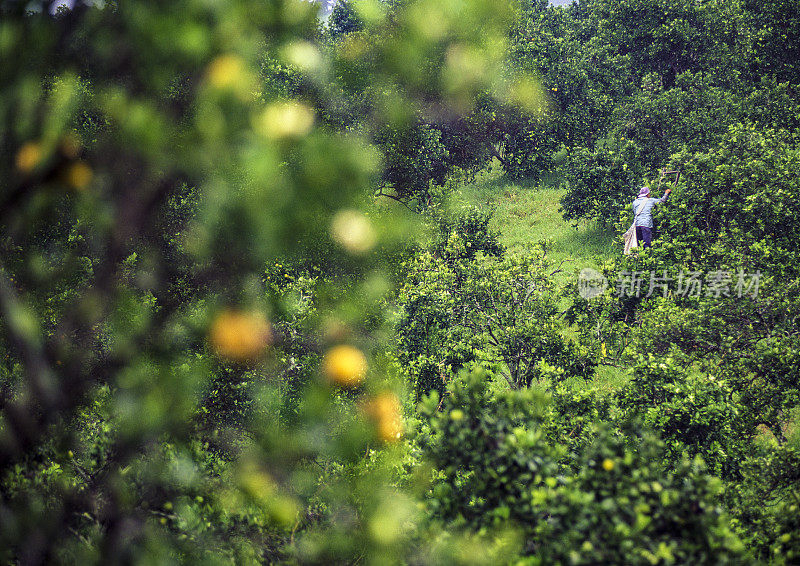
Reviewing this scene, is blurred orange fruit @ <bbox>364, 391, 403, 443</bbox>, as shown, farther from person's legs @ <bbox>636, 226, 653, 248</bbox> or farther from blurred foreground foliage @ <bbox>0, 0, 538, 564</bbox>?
person's legs @ <bbox>636, 226, 653, 248</bbox>

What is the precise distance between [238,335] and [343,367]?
3.27 meters

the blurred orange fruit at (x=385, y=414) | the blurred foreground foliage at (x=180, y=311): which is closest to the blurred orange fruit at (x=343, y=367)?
the blurred foreground foliage at (x=180, y=311)

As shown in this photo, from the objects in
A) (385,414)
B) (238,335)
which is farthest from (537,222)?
(238,335)

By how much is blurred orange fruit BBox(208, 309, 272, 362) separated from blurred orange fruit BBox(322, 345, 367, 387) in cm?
191

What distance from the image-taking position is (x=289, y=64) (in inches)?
1157

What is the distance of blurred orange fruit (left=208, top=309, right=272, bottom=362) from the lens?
49.6 feet

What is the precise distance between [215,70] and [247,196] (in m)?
2.79

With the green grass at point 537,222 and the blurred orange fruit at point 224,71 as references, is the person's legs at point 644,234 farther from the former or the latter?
the blurred orange fruit at point 224,71

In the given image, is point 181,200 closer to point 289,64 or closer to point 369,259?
point 369,259

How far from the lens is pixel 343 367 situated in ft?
54.2

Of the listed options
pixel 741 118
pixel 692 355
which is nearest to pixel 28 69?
pixel 692 355

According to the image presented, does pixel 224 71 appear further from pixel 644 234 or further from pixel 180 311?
pixel 644 234

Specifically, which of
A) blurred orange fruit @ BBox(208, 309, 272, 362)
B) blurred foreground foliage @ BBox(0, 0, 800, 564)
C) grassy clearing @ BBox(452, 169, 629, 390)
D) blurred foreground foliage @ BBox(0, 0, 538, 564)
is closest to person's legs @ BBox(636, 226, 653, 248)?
blurred foreground foliage @ BBox(0, 0, 800, 564)

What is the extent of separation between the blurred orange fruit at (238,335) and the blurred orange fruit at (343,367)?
1.91m
